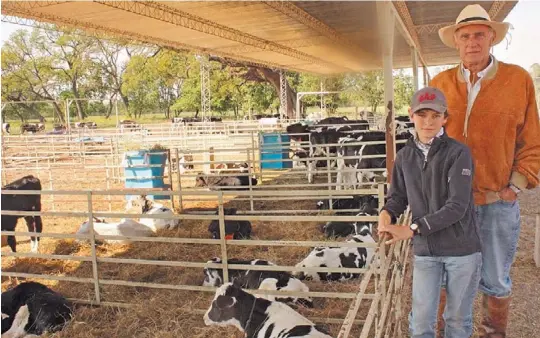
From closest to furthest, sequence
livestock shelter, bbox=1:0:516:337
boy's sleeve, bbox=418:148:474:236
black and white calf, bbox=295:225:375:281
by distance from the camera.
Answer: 1. boy's sleeve, bbox=418:148:474:236
2. livestock shelter, bbox=1:0:516:337
3. black and white calf, bbox=295:225:375:281

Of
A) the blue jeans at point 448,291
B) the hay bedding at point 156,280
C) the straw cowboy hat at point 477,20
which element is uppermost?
the straw cowboy hat at point 477,20

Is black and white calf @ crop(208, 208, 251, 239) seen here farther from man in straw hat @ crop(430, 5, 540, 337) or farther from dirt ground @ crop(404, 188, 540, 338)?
man in straw hat @ crop(430, 5, 540, 337)

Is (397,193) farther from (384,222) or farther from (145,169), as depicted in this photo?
(145,169)

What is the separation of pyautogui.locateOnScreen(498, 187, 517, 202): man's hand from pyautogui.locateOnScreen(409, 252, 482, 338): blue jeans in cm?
42

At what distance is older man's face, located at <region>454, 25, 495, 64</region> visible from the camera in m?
2.77

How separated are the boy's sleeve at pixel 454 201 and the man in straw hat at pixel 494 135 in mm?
491

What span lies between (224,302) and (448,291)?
6.17ft

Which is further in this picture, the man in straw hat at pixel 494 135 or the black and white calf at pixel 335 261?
the black and white calf at pixel 335 261

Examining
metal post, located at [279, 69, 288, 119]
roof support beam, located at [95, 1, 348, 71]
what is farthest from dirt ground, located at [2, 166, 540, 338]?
metal post, located at [279, 69, 288, 119]

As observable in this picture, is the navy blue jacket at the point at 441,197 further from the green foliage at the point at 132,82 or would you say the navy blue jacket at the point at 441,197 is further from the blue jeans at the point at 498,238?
the green foliage at the point at 132,82

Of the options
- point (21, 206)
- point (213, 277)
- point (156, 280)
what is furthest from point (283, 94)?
point (213, 277)

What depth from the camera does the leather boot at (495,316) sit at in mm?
2922

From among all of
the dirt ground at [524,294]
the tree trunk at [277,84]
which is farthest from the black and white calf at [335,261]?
the tree trunk at [277,84]

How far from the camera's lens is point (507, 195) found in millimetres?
2762
